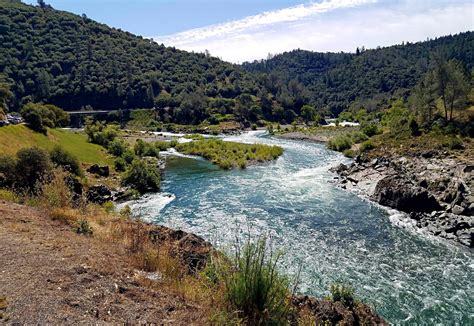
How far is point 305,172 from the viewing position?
49312 millimetres

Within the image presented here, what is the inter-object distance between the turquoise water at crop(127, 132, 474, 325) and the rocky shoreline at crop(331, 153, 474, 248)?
58.6 inches

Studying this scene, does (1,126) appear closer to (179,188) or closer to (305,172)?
(179,188)

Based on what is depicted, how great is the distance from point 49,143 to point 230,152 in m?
28.4

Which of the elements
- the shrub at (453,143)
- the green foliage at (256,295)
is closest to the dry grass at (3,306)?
the green foliage at (256,295)

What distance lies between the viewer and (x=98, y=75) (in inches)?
6407

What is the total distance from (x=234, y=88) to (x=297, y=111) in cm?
3227

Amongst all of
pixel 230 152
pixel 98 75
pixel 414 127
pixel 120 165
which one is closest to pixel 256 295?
pixel 120 165

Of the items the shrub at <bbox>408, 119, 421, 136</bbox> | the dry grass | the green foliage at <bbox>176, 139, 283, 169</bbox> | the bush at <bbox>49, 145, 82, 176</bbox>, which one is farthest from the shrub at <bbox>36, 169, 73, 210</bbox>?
the shrub at <bbox>408, 119, 421, 136</bbox>

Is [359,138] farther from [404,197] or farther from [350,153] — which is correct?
[404,197]

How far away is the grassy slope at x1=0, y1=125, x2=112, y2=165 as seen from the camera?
40.6 metres

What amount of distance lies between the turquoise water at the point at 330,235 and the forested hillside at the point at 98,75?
322 ft

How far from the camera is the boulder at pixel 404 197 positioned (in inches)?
1185

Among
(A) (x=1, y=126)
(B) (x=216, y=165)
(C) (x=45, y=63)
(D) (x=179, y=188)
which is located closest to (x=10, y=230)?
(D) (x=179, y=188)

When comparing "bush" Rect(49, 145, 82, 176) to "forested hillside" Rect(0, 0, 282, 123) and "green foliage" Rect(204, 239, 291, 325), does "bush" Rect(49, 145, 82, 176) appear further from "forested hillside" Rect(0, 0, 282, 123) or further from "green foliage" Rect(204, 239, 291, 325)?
"forested hillside" Rect(0, 0, 282, 123)
